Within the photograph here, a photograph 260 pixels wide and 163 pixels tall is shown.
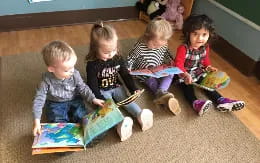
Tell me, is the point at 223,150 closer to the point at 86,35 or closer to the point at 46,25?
the point at 86,35

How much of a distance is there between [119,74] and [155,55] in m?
0.24

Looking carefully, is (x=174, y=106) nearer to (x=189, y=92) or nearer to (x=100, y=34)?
(x=189, y=92)

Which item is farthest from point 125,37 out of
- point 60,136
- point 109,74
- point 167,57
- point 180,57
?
point 60,136

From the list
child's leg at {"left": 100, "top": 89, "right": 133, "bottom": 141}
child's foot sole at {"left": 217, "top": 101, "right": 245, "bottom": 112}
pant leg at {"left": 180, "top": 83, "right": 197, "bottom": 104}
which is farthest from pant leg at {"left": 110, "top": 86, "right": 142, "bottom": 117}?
child's foot sole at {"left": 217, "top": 101, "right": 245, "bottom": 112}

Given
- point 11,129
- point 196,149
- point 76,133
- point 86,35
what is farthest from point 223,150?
point 86,35

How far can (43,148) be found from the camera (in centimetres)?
105

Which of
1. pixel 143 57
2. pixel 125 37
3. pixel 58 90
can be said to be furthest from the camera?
pixel 125 37

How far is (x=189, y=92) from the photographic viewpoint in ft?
4.99

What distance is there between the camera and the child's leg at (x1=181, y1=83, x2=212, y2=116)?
1.40 m

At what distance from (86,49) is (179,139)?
933 mm

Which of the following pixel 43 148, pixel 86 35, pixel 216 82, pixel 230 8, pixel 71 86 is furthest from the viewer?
pixel 86 35

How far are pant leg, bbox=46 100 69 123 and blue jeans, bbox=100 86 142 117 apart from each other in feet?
0.69

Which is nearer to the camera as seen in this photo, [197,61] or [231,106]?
[231,106]

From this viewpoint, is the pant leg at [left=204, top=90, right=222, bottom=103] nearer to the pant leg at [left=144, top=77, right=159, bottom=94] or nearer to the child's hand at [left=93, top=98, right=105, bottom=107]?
the pant leg at [left=144, top=77, right=159, bottom=94]
